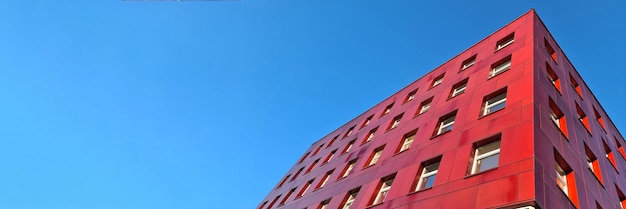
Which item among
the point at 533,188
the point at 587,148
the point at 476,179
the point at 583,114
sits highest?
the point at 583,114

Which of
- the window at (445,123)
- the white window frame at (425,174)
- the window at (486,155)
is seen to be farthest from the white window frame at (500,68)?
the white window frame at (425,174)

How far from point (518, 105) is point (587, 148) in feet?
18.6

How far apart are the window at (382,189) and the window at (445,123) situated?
3483 mm

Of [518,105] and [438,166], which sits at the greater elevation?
[518,105]

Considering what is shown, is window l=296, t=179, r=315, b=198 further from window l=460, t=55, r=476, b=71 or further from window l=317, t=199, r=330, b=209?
window l=460, t=55, r=476, b=71

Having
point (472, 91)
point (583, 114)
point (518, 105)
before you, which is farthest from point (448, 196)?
point (583, 114)

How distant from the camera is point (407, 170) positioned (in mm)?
17141

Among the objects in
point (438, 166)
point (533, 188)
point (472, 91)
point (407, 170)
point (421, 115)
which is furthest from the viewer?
point (421, 115)

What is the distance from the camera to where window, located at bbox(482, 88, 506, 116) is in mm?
17625

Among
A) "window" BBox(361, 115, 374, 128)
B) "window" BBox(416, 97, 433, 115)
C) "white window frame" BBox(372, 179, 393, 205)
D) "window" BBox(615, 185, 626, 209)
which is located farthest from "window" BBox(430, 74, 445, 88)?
"window" BBox(615, 185, 626, 209)

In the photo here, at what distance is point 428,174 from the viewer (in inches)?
638

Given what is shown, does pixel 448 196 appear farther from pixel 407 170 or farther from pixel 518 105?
pixel 518 105

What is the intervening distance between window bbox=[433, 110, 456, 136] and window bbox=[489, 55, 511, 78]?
3714 mm

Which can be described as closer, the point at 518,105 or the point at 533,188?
the point at 533,188
